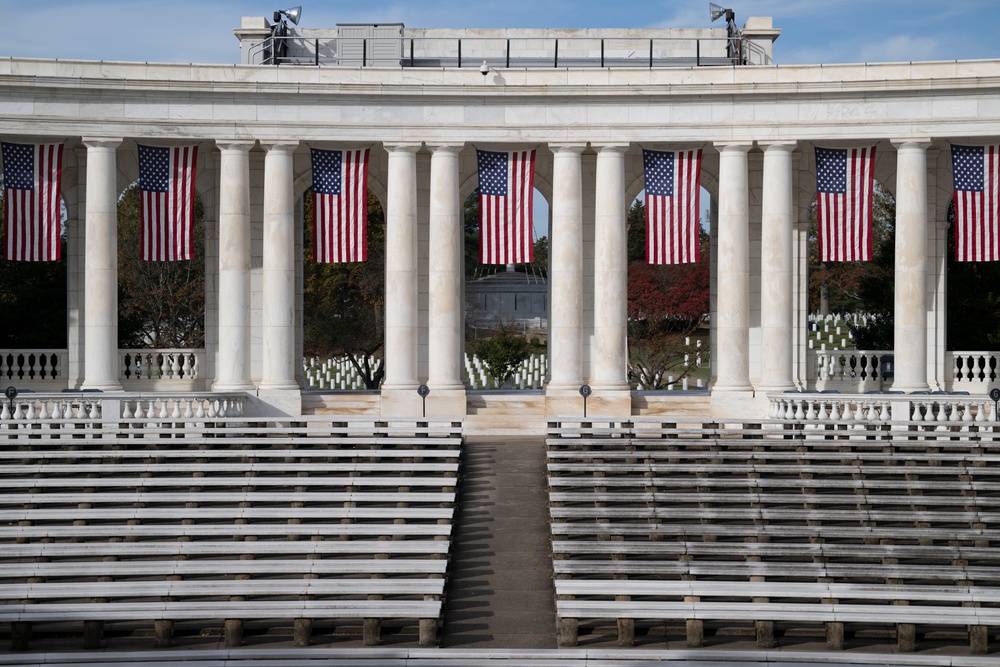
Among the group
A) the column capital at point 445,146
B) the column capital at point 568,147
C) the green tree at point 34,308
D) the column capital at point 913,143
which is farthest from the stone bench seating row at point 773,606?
the green tree at point 34,308

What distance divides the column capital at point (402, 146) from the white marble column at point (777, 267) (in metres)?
16.2

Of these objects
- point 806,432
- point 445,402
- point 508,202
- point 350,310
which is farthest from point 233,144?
point 350,310

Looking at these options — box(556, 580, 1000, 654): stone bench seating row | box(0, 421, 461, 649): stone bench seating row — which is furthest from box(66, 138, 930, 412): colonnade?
box(556, 580, 1000, 654): stone bench seating row

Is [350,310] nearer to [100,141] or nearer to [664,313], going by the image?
[664,313]

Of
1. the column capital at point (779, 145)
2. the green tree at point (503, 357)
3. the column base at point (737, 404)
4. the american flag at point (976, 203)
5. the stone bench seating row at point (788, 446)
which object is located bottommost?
the stone bench seating row at point (788, 446)

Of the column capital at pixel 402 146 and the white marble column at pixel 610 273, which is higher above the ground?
the column capital at pixel 402 146

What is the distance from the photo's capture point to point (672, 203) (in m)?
61.3

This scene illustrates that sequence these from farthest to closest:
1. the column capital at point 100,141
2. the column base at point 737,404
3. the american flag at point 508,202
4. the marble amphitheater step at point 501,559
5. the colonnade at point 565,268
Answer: the column base at point 737,404 < the colonnade at point 565,268 < the american flag at point 508,202 < the column capital at point 100,141 < the marble amphitheater step at point 501,559

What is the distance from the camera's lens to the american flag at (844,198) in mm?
61094

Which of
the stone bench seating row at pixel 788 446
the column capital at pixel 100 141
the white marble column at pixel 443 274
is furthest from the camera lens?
the white marble column at pixel 443 274

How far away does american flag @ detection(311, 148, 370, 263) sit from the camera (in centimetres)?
6131

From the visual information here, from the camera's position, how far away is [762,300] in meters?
62.9

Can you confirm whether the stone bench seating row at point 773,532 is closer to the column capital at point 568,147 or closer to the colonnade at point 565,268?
the colonnade at point 565,268

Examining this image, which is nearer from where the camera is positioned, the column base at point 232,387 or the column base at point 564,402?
the column base at point 232,387
